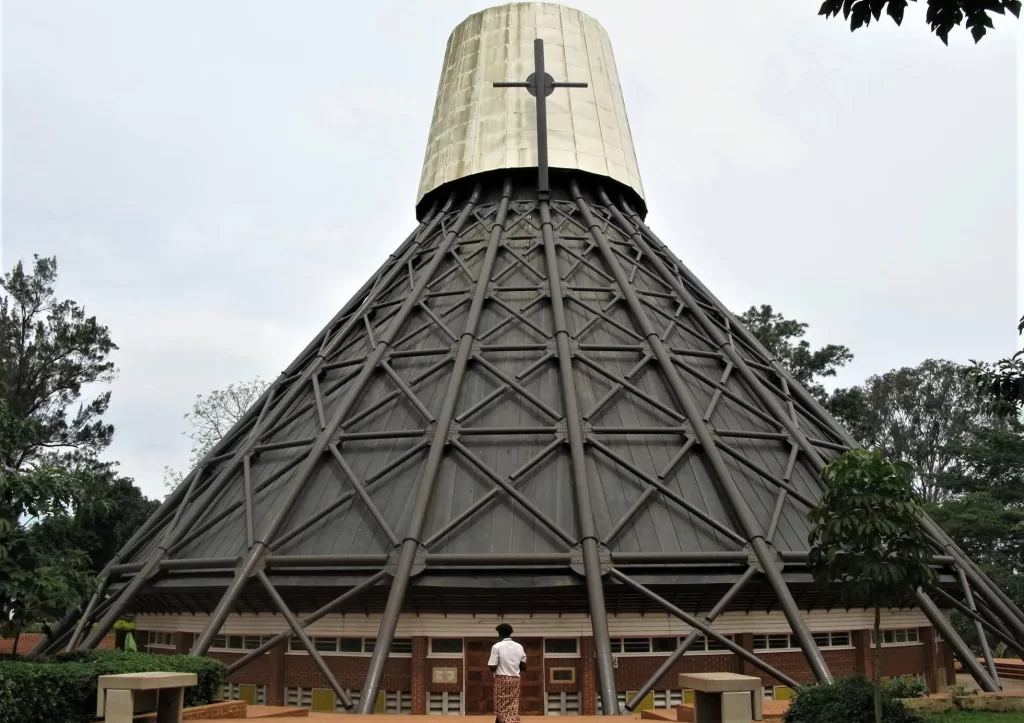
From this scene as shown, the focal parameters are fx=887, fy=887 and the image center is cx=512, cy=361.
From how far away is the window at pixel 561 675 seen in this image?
1562cm

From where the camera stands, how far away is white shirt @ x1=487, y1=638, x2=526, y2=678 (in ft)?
34.4

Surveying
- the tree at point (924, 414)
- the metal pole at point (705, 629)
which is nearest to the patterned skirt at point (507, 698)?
the metal pole at point (705, 629)

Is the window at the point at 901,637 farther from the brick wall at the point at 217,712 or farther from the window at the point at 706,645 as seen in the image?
the brick wall at the point at 217,712

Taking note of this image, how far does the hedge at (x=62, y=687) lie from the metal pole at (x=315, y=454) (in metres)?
1.74

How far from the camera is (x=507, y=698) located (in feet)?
34.3

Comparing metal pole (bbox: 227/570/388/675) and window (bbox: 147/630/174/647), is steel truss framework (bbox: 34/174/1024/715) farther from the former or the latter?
window (bbox: 147/630/174/647)

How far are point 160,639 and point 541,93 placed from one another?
17.4 m

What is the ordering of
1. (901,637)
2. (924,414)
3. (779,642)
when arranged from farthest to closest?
1. (924,414)
2. (901,637)
3. (779,642)

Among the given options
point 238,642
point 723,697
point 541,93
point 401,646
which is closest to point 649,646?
point 401,646

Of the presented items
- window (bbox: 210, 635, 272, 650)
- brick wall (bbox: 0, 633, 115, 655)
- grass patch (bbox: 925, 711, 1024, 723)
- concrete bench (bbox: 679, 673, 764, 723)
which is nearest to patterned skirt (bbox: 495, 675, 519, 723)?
concrete bench (bbox: 679, 673, 764, 723)

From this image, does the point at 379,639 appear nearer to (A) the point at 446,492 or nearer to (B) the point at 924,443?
(A) the point at 446,492

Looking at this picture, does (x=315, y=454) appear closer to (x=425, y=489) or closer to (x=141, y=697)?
(x=425, y=489)

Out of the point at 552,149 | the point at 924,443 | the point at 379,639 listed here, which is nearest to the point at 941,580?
the point at 379,639

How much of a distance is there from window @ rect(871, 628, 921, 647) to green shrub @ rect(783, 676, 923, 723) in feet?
19.7
